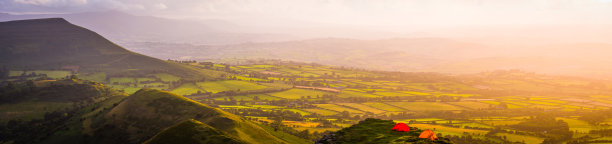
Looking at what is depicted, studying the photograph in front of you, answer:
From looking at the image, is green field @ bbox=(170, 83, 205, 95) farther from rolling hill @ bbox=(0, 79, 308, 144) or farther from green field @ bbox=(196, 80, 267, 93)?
rolling hill @ bbox=(0, 79, 308, 144)

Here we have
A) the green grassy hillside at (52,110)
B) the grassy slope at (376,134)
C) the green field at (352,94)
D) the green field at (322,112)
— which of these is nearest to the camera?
the grassy slope at (376,134)

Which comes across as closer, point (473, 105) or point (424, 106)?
point (424, 106)

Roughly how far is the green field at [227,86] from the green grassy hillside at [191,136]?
338 feet

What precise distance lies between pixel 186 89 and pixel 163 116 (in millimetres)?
81862

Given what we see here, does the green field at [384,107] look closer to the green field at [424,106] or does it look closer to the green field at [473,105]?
the green field at [424,106]

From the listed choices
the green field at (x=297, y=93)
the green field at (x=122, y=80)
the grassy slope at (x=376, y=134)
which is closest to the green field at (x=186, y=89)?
the green field at (x=122, y=80)

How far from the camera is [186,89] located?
156250 mm

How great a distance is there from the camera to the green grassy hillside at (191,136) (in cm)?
5006

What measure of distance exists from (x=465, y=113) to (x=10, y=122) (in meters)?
133

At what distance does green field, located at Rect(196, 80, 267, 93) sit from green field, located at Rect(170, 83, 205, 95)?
2.88 m

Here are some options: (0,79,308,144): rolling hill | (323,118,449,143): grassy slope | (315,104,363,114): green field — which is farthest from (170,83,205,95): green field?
(323,118,449,143): grassy slope

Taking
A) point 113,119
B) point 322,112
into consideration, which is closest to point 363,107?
point 322,112

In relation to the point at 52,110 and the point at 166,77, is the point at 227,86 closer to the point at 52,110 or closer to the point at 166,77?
the point at 166,77

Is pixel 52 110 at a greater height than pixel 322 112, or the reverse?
pixel 52 110
